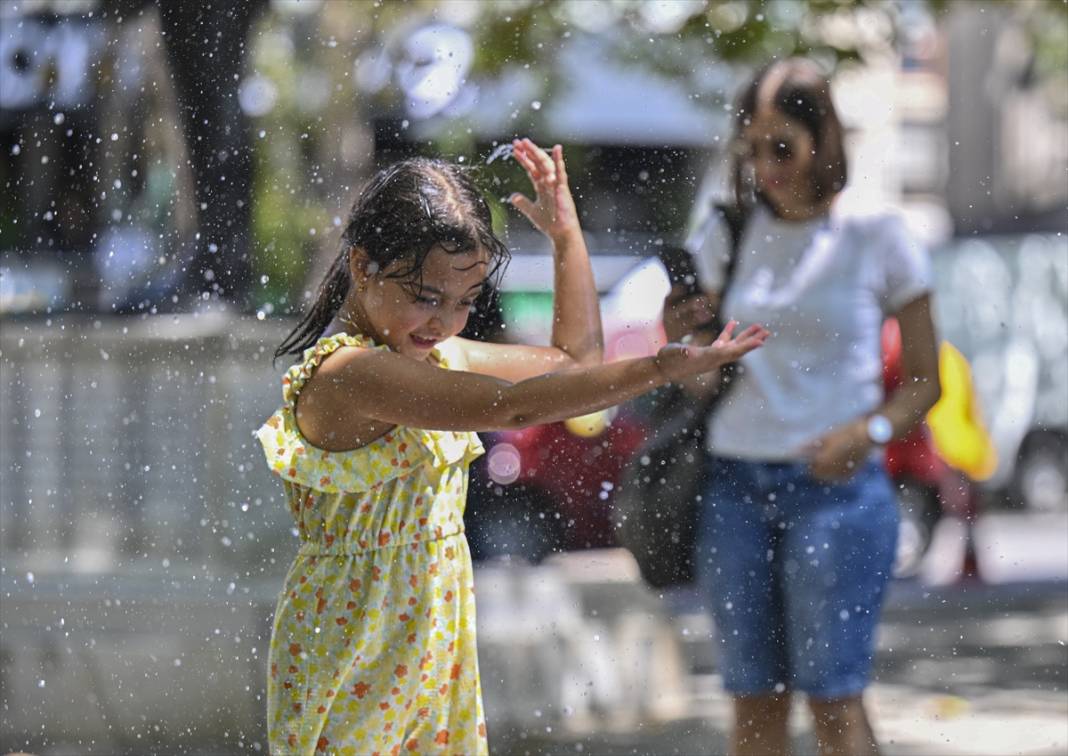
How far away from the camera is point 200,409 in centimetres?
390

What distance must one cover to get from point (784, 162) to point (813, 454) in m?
0.53

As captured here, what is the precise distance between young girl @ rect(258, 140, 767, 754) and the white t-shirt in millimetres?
540

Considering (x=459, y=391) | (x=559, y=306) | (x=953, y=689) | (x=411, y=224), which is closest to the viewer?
(x=459, y=391)

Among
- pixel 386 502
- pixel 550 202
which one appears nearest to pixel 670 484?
pixel 550 202

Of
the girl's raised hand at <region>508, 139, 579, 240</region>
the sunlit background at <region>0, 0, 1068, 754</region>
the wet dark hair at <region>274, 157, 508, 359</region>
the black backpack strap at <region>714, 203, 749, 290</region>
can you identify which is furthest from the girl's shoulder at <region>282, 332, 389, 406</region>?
the black backpack strap at <region>714, 203, 749, 290</region>

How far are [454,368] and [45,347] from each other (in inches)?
84.8

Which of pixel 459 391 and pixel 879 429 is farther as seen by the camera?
pixel 879 429

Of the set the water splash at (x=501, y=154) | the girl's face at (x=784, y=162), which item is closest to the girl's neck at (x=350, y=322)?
the water splash at (x=501, y=154)

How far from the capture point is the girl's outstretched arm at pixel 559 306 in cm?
242

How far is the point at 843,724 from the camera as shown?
268 cm

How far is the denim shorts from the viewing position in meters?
2.60

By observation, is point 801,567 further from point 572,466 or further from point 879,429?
point 572,466

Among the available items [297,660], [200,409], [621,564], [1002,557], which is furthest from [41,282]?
[1002,557]

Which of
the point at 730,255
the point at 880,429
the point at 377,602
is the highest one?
the point at 730,255
